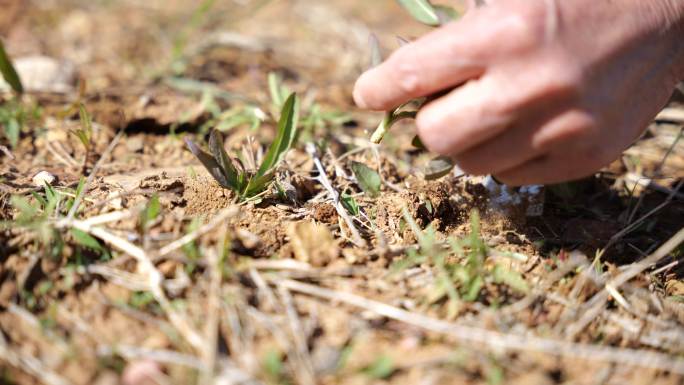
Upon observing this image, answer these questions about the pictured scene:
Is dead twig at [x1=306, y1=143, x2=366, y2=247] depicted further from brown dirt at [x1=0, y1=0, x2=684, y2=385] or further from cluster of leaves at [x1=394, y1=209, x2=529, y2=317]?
cluster of leaves at [x1=394, y1=209, x2=529, y2=317]

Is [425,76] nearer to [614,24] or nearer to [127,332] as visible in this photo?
[614,24]

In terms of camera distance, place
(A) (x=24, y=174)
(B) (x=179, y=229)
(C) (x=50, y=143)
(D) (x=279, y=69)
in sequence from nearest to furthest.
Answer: (B) (x=179, y=229) → (A) (x=24, y=174) → (C) (x=50, y=143) → (D) (x=279, y=69)

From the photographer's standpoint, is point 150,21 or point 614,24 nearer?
point 614,24

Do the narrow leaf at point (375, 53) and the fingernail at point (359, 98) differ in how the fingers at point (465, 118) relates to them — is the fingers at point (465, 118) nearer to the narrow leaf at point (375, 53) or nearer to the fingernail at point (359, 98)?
the fingernail at point (359, 98)

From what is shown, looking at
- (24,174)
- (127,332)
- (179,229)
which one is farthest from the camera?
(24,174)

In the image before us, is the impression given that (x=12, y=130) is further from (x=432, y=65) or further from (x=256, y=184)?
(x=432, y=65)

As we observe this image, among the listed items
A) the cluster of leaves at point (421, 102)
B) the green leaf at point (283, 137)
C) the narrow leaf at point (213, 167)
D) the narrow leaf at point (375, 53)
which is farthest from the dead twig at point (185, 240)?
the narrow leaf at point (375, 53)

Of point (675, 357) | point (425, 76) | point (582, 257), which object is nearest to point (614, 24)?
point (425, 76)
